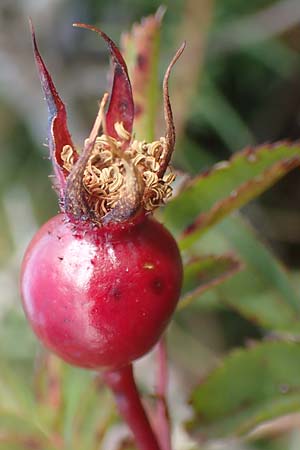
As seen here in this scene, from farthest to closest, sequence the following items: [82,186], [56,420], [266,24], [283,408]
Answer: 1. [266,24]
2. [56,420]
3. [283,408]
4. [82,186]

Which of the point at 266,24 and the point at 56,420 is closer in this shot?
the point at 56,420

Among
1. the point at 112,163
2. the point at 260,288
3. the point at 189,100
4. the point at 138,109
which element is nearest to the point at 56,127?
the point at 112,163

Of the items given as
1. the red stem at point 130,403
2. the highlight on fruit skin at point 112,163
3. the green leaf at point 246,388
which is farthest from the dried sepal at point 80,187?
the green leaf at point 246,388

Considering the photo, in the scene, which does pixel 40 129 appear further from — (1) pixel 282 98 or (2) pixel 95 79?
(1) pixel 282 98

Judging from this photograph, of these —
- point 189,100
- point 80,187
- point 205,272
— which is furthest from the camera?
point 189,100

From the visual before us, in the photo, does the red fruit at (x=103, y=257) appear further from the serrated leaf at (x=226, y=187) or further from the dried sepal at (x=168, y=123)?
the serrated leaf at (x=226, y=187)

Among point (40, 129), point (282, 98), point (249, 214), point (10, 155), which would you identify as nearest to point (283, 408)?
point (249, 214)

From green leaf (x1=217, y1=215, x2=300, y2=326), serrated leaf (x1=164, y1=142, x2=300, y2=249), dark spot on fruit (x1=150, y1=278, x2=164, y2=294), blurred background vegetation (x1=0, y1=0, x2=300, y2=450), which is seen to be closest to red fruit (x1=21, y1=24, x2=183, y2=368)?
dark spot on fruit (x1=150, y1=278, x2=164, y2=294)

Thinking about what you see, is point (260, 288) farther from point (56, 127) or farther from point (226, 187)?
point (56, 127)
